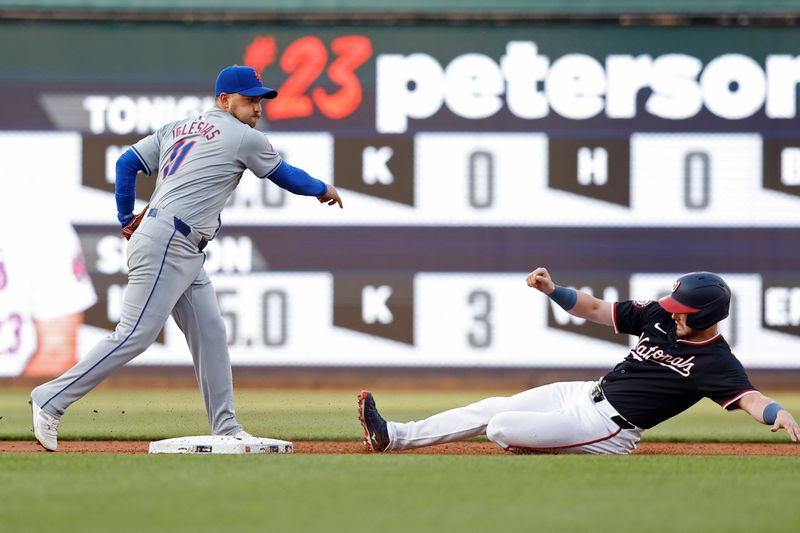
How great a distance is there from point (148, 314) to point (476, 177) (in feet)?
16.6

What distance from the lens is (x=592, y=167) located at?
10.4 meters

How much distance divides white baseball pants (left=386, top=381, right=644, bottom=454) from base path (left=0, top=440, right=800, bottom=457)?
0.17 metres

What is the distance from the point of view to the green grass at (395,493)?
3756mm

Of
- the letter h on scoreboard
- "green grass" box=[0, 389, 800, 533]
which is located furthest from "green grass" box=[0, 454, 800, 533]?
the letter h on scoreboard

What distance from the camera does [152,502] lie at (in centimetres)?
412

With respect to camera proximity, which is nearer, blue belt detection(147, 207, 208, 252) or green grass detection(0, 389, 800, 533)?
green grass detection(0, 389, 800, 533)

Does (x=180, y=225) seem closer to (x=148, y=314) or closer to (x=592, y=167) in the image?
(x=148, y=314)

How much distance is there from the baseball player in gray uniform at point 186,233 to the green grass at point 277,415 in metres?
1.22

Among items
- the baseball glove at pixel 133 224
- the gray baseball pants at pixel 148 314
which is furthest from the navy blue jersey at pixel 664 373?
the baseball glove at pixel 133 224

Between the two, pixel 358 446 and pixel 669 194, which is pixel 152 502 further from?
pixel 669 194

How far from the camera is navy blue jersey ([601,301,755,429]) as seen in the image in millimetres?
5555

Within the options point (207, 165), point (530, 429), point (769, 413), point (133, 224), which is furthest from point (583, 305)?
point (133, 224)

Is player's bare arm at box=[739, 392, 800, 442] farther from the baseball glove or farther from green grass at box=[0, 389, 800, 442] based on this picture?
the baseball glove

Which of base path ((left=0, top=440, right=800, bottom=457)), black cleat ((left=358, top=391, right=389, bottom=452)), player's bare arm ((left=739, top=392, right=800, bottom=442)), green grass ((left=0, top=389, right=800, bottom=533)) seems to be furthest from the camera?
base path ((left=0, top=440, right=800, bottom=457))
